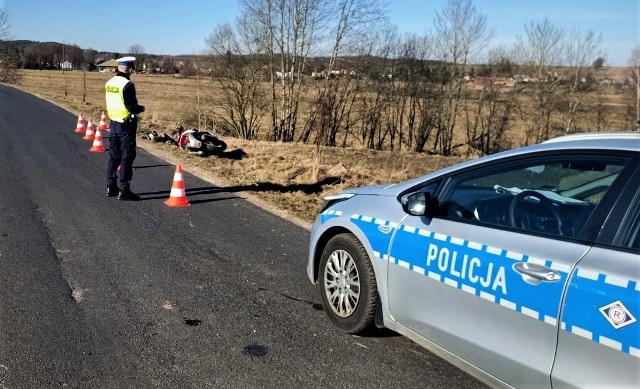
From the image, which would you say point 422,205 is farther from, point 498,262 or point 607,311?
point 607,311

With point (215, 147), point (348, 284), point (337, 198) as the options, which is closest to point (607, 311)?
point (348, 284)

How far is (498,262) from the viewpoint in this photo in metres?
2.77

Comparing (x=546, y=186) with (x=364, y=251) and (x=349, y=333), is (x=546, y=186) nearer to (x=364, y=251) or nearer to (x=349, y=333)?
(x=364, y=251)

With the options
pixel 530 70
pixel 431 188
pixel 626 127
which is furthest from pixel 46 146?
pixel 530 70

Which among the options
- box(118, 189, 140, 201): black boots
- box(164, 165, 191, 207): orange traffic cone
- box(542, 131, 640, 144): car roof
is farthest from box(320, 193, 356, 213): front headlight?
box(118, 189, 140, 201): black boots

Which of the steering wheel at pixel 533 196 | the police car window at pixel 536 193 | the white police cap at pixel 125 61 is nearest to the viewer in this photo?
the police car window at pixel 536 193

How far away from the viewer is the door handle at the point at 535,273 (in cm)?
249

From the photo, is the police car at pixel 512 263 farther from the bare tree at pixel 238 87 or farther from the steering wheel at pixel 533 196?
the bare tree at pixel 238 87

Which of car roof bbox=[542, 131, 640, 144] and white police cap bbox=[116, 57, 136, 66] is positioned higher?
white police cap bbox=[116, 57, 136, 66]

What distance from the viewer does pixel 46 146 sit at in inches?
511

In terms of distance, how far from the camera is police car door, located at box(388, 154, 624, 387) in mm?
2547

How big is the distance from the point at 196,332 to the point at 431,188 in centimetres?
194

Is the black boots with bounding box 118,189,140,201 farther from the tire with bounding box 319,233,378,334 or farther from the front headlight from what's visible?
the tire with bounding box 319,233,378,334

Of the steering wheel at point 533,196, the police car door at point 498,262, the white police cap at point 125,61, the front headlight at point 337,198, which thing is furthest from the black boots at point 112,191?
the steering wheel at point 533,196
